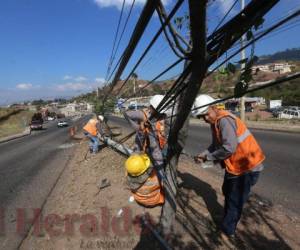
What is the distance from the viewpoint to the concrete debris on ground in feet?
14.4

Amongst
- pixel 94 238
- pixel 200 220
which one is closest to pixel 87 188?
pixel 94 238

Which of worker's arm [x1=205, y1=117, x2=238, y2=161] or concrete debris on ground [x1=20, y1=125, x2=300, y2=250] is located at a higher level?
worker's arm [x1=205, y1=117, x2=238, y2=161]

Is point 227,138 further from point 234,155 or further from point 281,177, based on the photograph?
point 281,177

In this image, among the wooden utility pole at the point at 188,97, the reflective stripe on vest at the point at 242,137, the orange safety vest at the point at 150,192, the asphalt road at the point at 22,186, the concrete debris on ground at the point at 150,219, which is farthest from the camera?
the asphalt road at the point at 22,186

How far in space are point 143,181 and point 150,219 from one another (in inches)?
24.1

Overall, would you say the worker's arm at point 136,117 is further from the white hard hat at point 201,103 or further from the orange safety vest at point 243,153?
the orange safety vest at point 243,153

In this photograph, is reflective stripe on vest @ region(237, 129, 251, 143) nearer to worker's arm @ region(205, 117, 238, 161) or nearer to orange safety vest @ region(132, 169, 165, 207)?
worker's arm @ region(205, 117, 238, 161)

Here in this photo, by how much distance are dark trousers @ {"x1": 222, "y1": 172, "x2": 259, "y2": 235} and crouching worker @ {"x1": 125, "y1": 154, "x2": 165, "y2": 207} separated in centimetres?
126

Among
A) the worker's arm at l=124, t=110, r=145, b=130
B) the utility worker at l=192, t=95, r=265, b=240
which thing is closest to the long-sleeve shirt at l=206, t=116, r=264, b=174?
the utility worker at l=192, t=95, r=265, b=240

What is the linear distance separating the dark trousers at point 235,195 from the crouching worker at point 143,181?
4.15 feet

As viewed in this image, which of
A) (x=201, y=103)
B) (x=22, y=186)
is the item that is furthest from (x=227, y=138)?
(x=22, y=186)

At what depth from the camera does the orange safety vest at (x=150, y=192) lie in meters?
5.15

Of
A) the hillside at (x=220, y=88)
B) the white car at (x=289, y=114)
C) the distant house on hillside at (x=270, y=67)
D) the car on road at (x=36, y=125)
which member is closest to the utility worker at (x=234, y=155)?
the hillside at (x=220, y=88)

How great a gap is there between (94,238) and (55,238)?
0.69 meters
